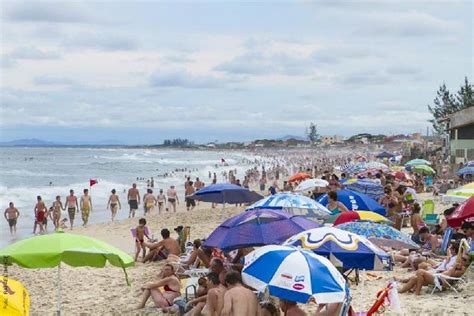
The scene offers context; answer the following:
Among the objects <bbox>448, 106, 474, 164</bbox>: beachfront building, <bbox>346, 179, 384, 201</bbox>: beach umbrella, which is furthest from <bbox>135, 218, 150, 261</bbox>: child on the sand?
<bbox>448, 106, 474, 164</bbox>: beachfront building

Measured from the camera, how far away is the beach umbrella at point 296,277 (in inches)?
239

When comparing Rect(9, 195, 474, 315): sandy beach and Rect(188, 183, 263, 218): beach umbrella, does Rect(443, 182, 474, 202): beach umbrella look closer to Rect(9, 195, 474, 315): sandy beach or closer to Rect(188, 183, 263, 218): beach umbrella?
Rect(9, 195, 474, 315): sandy beach

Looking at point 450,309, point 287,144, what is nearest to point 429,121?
point 450,309

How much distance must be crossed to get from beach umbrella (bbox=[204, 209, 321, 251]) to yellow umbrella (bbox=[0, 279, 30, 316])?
2.43 m

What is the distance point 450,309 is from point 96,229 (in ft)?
48.8

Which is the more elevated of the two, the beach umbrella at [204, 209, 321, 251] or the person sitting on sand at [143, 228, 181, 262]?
the beach umbrella at [204, 209, 321, 251]

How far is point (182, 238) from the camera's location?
13461mm

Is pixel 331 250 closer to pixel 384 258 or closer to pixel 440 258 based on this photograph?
pixel 384 258

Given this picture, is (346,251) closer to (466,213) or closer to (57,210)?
(466,213)

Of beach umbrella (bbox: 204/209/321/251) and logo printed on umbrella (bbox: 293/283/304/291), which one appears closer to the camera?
logo printed on umbrella (bbox: 293/283/304/291)

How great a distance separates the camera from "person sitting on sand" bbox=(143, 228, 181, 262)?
41.3ft

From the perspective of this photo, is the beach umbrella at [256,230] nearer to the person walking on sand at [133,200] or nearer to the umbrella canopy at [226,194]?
the umbrella canopy at [226,194]

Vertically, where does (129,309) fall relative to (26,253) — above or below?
below

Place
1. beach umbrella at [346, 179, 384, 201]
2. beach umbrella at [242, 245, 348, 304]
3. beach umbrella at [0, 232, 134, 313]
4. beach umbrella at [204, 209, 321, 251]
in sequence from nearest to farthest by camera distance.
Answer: beach umbrella at [242, 245, 348, 304] < beach umbrella at [0, 232, 134, 313] < beach umbrella at [204, 209, 321, 251] < beach umbrella at [346, 179, 384, 201]
